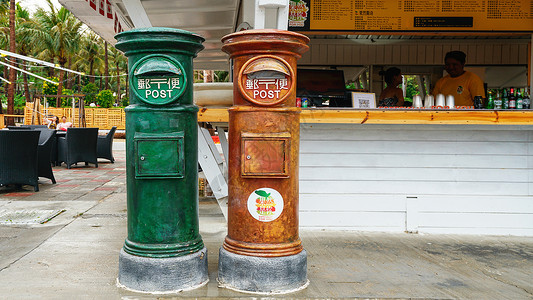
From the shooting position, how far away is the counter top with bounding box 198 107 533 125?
4664 mm

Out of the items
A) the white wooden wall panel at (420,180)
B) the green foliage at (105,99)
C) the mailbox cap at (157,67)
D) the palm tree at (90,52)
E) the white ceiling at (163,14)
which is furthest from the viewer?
the palm tree at (90,52)

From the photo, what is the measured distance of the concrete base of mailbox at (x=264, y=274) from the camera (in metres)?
3.27

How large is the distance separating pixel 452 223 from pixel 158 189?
343 centimetres

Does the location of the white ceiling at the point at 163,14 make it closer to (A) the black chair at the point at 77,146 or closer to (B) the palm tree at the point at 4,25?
(A) the black chair at the point at 77,146

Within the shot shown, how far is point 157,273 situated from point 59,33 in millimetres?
46041

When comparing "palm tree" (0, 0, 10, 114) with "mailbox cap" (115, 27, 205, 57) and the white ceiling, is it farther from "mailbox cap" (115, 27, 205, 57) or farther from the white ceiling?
"mailbox cap" (115, 27, 205, 57)

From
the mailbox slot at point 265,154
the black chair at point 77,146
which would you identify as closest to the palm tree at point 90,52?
the black chair at point 77,146

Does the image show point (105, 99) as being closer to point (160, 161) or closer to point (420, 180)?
point (420, 180)

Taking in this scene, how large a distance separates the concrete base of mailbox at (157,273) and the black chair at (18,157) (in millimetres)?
4797

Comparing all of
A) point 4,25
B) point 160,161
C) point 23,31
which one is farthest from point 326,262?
point 4,25

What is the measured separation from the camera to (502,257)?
14.1 ft

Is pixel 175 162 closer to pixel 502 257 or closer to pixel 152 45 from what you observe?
pixel 152 45

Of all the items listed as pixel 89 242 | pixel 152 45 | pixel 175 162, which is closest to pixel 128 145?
pixel 175 162

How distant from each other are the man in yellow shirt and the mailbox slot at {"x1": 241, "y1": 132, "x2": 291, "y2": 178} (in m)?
3.22
